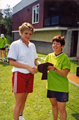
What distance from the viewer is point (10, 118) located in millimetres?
3250

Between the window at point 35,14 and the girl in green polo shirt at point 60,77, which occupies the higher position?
the window at point 35,14

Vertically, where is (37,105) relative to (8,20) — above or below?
below

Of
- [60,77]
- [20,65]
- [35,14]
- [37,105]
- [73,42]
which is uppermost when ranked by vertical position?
[35,14]

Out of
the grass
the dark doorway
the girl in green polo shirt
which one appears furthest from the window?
the girl in green polo shirt

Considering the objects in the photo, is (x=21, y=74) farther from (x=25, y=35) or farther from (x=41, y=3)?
(x=41, y=3)

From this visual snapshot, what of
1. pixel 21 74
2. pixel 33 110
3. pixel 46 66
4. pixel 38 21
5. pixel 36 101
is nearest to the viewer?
pixel 46 66

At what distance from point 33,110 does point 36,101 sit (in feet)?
1.69

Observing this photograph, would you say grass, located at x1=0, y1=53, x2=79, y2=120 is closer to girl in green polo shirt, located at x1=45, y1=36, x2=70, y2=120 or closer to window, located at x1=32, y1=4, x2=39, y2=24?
girl in green polo shirt, located at x1=45, y1=36, x2=70, y2=120

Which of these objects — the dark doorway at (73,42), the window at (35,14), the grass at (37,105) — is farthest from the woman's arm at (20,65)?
the window at (35,14)

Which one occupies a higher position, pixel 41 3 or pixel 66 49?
pixel 41 3

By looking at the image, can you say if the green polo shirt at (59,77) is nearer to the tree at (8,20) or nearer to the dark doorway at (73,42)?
the dark doorway at (73,42)

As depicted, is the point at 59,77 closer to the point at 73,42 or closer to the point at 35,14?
the point at 73,42

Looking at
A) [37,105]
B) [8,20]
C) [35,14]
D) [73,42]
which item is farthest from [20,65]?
[8,20]

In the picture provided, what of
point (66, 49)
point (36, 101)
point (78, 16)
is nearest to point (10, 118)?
point (36, 101)
